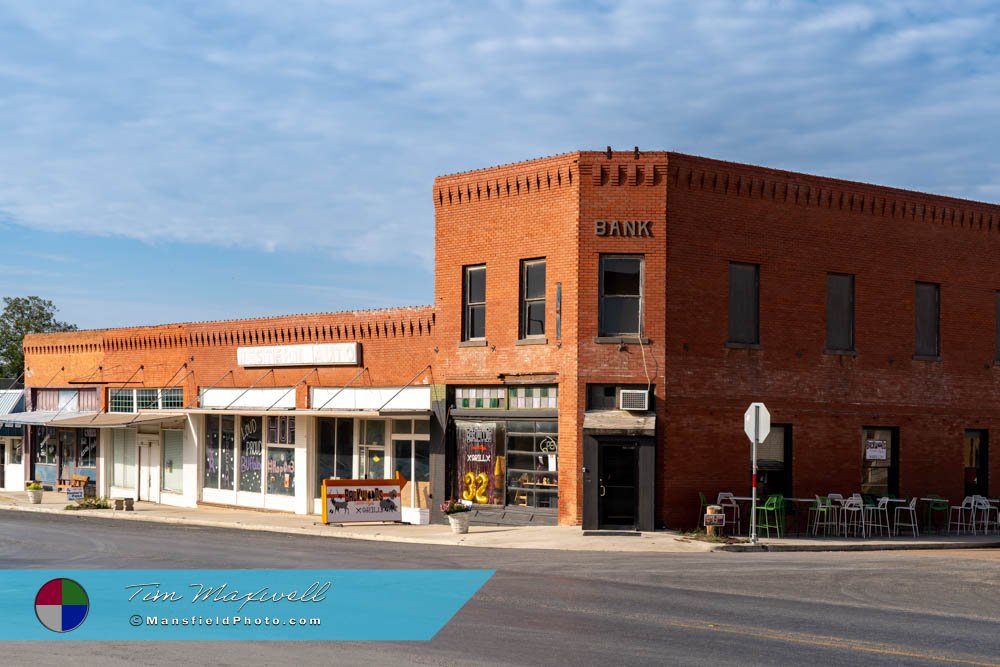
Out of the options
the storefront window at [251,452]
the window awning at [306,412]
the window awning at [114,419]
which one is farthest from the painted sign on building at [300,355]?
the window awning at [114,419]

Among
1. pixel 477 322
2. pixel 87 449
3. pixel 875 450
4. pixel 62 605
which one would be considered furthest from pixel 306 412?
pixel 62 605

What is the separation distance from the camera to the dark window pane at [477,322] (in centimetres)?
2869

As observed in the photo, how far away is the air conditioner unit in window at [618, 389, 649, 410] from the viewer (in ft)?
84.4

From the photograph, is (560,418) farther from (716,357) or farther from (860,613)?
(860,613)

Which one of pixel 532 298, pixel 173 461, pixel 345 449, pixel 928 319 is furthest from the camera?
pixel 173 461

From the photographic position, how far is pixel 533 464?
2752cm

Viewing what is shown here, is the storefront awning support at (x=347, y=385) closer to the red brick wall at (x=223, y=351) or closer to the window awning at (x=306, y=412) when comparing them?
the red brick wall at (x=223, y=351)

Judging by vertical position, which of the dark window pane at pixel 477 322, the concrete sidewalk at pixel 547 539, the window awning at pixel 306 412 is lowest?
the concrete sidewalk at pixel 547 539

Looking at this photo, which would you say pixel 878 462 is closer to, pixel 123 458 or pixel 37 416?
pixel 123 458

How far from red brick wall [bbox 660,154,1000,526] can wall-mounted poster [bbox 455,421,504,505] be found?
4.72 metres

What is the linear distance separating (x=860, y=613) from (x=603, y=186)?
549 inches

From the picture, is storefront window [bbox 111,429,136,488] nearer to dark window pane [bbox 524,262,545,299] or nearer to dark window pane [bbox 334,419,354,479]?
dark window pane [bbox 334,419,354,479]

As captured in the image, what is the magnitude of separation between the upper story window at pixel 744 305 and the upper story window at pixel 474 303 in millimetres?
6435

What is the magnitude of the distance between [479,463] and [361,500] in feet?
11.3
